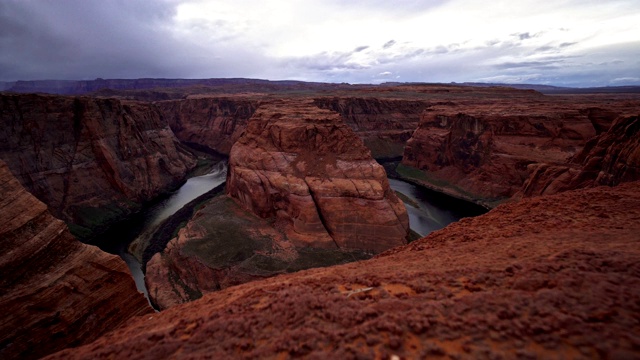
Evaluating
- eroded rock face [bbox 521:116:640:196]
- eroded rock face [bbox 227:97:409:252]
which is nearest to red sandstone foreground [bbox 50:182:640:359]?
eroded rock face [bbox 521:116:640:196]

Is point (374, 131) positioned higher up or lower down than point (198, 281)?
higher up

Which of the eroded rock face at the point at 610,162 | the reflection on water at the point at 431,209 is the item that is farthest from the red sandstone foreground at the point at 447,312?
the reflection on water at the point at 431,209

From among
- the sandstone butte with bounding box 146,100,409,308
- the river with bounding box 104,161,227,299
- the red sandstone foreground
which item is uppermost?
the red sandstone foreground

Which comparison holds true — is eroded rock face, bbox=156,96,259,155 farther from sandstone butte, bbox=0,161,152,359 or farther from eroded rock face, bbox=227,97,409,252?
sandstone butte, bbox=0,161,152,359

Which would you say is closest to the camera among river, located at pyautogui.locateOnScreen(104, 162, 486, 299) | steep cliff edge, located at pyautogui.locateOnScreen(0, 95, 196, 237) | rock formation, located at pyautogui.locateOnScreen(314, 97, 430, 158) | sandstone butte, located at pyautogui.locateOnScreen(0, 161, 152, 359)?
sandstone butte, located at pyautogui.locateOnScreen(0, 161, 152, 359)

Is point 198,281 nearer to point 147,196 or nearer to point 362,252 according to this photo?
point 362,252

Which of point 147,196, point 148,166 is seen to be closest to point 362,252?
point 147,196

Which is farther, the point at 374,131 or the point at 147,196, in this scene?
the point at 374,131

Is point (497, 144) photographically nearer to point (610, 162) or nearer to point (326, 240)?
point (610, 162)

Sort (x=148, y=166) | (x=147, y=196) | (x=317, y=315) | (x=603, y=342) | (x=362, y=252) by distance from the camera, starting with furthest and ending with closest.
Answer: (x=148, y=166) → (x=147, y=196) → (x=362, y=252) → (x=317, y=315) → (x=603, y=342)
